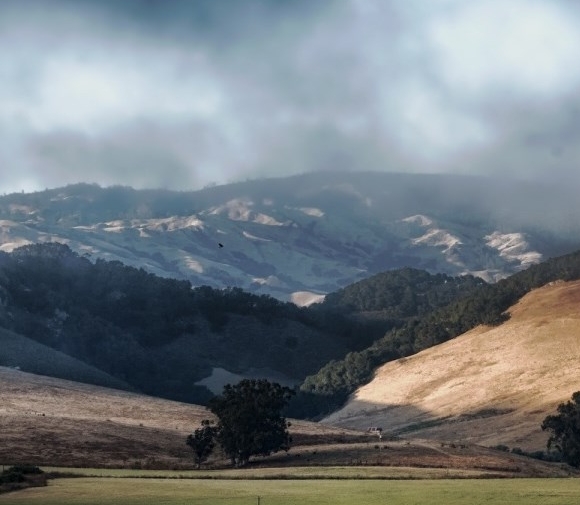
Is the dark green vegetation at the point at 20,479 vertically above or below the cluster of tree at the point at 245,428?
below

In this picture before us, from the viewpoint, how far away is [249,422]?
369 ft

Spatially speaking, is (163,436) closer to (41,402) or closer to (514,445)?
(41,402)

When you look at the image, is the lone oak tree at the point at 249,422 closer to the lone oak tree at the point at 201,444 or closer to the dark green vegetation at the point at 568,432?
the lone oak tree at the point at 201,444

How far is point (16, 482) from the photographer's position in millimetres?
68875

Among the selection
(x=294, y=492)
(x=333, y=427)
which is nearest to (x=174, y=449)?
(x=333, y=427)

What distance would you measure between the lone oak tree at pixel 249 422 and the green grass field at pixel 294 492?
107 ft

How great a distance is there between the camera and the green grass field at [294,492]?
60.3 metres

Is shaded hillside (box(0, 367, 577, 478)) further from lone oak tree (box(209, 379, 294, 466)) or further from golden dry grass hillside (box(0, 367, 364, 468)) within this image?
lone oak tree (box(209, 379, 294, 466))

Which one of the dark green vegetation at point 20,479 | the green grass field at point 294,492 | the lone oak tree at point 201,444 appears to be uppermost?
the lone oak tree at point 201,444

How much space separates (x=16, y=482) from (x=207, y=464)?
4196 cm

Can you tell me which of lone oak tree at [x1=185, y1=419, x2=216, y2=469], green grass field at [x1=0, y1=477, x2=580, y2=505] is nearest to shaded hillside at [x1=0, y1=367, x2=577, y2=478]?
lone oak tree at [x1=185, y1=419, x2=216, y2=469]

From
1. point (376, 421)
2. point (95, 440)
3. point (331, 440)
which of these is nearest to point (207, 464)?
point (95, 440)

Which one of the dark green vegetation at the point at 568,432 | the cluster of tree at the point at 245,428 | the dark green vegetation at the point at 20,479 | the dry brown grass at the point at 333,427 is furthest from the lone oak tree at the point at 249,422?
the dark green vegetation at the point at 20,479

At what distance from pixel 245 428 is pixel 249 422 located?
117 cm
